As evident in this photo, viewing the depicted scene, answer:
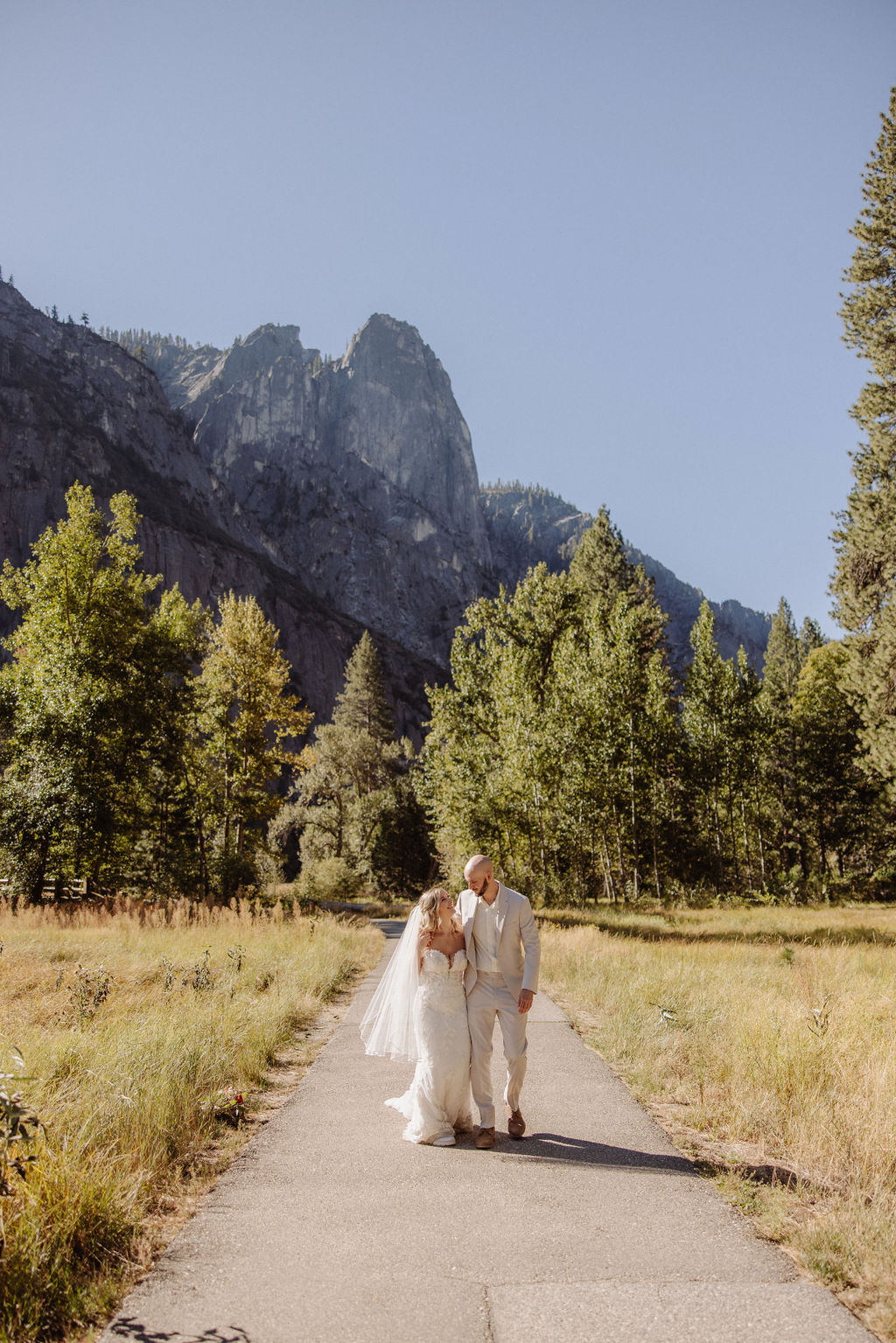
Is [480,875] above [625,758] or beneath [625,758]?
beneath

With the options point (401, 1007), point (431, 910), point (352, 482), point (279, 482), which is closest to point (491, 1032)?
point (401, 1007)

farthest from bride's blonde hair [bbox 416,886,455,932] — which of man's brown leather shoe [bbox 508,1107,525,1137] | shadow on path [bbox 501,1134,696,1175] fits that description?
shadow on path [bbox 501,1134,696,1175]

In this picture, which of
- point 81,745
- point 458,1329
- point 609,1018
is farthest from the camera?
point 81,745

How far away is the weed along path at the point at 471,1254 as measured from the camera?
3.04 metres

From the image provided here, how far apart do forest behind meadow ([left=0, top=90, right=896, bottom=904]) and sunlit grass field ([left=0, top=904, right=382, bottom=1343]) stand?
8186 millimetres

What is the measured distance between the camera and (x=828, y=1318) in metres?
3.08

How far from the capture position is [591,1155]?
5.09 meters

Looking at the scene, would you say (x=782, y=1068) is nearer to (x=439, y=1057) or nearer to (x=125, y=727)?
(x=439, y=1057)

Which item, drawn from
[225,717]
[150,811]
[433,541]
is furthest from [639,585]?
[433,541]

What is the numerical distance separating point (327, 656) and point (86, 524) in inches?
3971

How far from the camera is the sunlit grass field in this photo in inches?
133

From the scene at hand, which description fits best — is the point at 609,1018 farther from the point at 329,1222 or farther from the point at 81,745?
the point at 81,745

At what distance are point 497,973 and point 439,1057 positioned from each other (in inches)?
29.6

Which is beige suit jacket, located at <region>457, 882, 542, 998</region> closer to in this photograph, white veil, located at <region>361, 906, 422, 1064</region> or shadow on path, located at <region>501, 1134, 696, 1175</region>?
white veil, located at <region>361, 906, 422, 1064</region>
